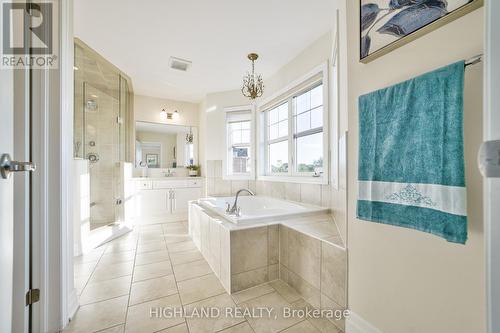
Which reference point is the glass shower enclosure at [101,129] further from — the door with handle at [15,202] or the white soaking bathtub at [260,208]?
the door with handle at [15,202]

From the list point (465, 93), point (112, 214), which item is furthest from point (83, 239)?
point (465, 93)

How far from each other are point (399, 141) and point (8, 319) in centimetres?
177

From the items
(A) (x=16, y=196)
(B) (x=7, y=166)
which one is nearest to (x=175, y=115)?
(A) (x=16, y=196)

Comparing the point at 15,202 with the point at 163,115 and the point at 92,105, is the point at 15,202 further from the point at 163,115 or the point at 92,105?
the point at 163,115

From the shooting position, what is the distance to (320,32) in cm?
229

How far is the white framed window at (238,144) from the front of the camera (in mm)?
3807

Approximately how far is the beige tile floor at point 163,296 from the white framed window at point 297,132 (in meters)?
1.44

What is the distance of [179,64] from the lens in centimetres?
298

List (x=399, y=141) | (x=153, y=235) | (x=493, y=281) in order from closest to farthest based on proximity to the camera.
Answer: (x=493, y=281) → (x=399, y=141) → (x=153, y=235)

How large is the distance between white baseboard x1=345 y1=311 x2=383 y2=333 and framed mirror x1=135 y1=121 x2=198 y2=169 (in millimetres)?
3934

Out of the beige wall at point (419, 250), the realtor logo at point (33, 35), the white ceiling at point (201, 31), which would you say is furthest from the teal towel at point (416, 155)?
the realtor logo at point (33, 35)

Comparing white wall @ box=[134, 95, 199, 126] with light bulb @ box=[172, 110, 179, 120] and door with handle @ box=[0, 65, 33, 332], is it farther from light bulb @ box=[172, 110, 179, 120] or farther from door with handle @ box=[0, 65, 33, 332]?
door with handle @ box=[0, 65, 33, 332]

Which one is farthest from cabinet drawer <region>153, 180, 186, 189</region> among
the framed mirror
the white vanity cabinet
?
the framed mirror

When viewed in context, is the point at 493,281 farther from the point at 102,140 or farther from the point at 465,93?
the point at 102,140
